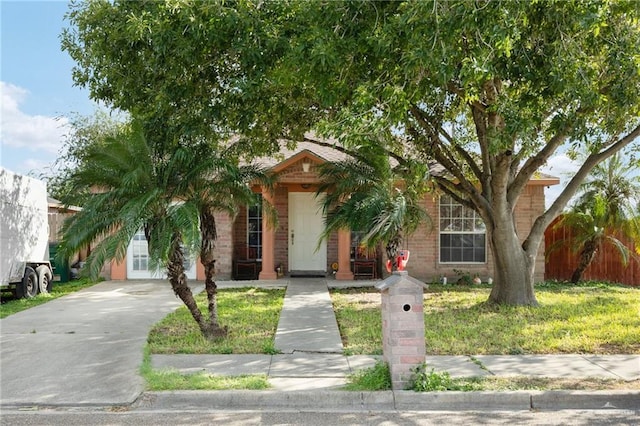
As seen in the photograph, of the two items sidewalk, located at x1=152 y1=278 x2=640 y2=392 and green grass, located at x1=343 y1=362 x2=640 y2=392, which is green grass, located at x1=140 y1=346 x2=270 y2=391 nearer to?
sidewalk, located at x1=152 y1=278 x2=640 y2=392

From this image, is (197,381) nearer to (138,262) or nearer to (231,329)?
(231,329)

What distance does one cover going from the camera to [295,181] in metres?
16.3

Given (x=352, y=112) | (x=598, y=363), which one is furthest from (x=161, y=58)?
(x=598, y=363)

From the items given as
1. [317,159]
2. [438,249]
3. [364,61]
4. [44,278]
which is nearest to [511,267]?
[438,249]

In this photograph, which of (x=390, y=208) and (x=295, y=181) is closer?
(x=390, y=208)

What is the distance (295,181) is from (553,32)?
29.2 ft

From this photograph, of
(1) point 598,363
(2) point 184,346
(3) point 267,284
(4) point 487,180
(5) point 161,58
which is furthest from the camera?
(3) point 267,284

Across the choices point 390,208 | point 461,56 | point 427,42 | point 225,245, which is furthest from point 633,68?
point 225,245

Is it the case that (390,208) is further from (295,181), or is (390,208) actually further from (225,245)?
(225,245)

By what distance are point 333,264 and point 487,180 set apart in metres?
6.83

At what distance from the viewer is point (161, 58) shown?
945 cm

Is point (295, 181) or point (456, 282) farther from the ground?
point (295, 181)

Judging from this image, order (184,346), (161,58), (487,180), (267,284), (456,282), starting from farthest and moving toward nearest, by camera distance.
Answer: (456,282)
(267,284)
(487,180)
(161,58)
(184,346)

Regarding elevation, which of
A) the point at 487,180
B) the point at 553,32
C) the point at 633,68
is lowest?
the point at 487,180
